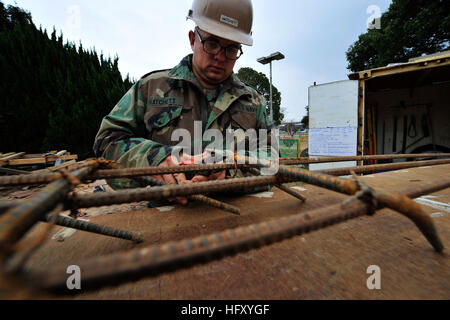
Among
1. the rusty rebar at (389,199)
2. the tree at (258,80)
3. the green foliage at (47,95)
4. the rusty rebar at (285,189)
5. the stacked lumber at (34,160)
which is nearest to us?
the rusty rebar at (389,199)

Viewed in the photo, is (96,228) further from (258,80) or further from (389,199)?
(258,80)

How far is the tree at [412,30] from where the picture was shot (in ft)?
41.4

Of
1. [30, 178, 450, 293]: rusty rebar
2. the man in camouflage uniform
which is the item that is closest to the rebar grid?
[30, 178, 450, 293]: rusty rebar

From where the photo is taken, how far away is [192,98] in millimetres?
1838

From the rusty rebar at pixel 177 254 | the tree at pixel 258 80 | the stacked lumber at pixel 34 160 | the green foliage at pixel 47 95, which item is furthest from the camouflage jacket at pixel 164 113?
the tree at pixel 258 80

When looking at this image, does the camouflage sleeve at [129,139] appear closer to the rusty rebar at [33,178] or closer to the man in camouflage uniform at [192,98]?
the man in camouflage uniform at [192,98]

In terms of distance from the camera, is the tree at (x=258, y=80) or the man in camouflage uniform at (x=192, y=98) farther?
the tree at (x=258, y=80)

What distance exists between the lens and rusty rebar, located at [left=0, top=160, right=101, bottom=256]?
0.97ft

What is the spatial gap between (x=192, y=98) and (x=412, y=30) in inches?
771

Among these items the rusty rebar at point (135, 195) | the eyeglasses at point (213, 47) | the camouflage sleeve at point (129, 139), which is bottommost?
the rusty rebar at point (135, 195)

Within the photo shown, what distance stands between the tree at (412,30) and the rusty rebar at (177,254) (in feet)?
61.7

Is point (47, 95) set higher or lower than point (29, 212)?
higher

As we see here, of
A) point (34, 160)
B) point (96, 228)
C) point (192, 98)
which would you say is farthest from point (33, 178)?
point (34, 160)

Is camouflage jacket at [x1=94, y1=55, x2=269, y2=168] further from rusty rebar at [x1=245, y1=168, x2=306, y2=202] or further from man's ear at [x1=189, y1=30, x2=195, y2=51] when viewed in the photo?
rusty rebar at [x1=245, y1=168, x2=306, y2=202]
